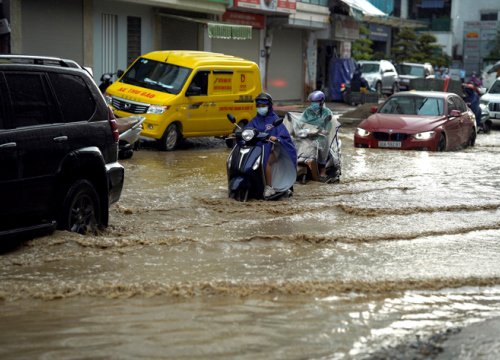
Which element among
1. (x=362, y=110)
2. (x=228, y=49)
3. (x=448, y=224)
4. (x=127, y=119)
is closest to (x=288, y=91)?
(x=228, y=49)

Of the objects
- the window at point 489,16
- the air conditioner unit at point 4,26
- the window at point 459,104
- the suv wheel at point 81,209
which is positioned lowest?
the suv wheel at point 81,209

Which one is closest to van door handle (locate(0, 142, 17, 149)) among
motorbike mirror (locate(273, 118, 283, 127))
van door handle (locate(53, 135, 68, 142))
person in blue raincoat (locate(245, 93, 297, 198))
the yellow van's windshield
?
van door handle (locate(53, 135, 68, 142))

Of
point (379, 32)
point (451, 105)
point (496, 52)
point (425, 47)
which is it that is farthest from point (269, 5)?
point (496, 52)

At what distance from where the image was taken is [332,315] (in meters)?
6.14

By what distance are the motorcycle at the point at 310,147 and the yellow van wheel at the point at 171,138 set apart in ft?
14.5

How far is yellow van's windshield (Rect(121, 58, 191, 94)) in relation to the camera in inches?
720

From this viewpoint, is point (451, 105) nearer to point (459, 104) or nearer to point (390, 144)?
point (459, 104)

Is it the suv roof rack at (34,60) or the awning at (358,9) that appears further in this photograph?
the awning at (358,9)

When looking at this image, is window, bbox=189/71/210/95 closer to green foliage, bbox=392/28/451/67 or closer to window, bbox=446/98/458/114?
window, bbox=446/98/458/114

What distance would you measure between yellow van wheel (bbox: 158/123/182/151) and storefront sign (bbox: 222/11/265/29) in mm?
13257

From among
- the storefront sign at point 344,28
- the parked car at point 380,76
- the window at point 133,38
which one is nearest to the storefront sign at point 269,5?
the window at point 133,38

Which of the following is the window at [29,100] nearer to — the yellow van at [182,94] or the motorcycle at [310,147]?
the motorcycle at [310,147]

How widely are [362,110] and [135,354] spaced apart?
24360mm

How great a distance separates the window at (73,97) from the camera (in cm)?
809
